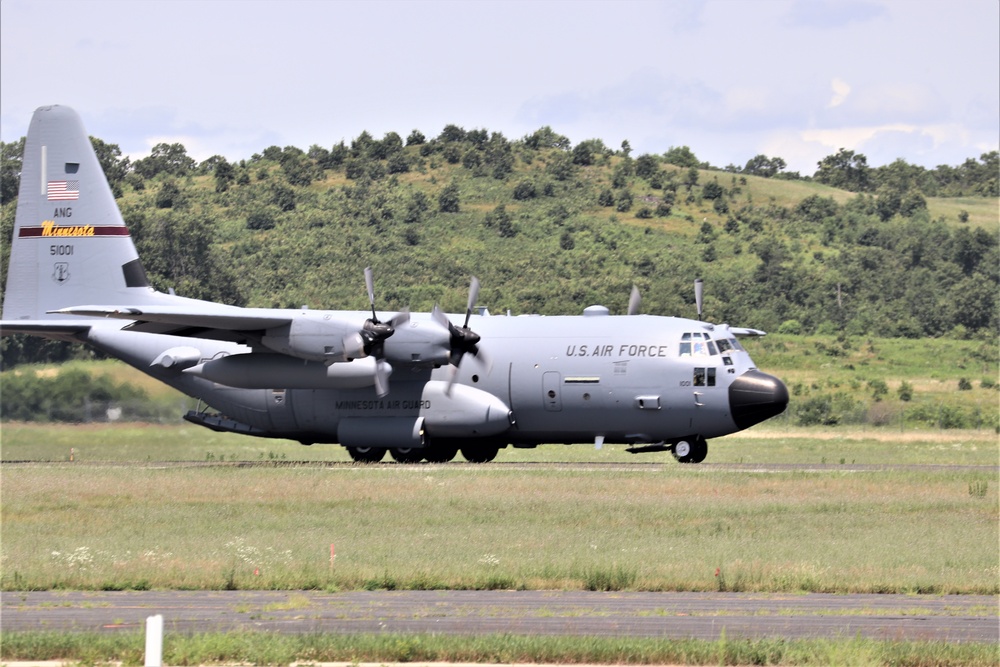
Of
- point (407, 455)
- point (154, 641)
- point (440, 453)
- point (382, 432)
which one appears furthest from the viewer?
point (440, 453)

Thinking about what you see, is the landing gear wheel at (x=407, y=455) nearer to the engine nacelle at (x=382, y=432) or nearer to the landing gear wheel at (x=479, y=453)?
the engine nacelle at (x=382, y=432)

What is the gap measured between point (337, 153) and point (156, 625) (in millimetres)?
118857

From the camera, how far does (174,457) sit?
39.7m

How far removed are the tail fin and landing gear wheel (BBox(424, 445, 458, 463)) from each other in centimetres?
926

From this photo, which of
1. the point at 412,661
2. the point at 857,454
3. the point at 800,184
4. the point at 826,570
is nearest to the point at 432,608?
the point at 412,661

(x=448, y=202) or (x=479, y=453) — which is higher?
(x=448, y=202)

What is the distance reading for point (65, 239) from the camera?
1523 inches

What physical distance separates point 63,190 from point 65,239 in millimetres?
1474

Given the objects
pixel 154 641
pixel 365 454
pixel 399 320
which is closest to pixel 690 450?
pixel 399 320

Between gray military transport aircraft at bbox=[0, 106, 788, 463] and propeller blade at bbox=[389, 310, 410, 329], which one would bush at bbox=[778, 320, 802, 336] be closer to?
gray military transport aircraft at bbox=[0, 106, 788, 463]

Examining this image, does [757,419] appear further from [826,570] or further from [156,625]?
[156,625]

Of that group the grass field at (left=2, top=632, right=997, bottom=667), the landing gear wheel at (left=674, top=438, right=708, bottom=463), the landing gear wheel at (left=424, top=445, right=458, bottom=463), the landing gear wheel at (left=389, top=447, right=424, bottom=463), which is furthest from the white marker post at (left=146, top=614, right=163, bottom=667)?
the landing gear wheel at (left=424, top=445, right=458, bottom=463)

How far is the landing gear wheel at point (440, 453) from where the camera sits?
37906mm

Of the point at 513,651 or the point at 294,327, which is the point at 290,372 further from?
the point at 513,651
